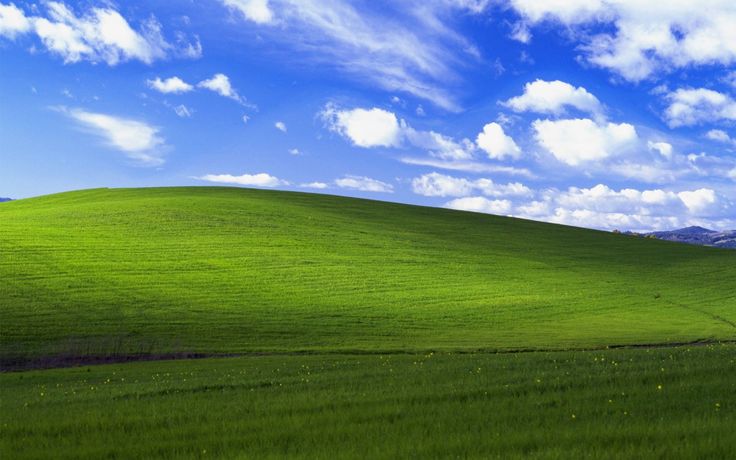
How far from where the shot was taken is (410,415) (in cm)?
890

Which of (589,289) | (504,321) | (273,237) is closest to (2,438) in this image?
(504,321)

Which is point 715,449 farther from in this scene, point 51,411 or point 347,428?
point 51,411

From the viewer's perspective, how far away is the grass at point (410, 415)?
279 inches

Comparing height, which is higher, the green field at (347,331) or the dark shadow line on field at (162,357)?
the green field at (347,331)

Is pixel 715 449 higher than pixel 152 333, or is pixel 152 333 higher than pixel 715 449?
pixel 715 449

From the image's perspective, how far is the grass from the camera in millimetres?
7077

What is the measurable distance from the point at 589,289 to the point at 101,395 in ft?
130

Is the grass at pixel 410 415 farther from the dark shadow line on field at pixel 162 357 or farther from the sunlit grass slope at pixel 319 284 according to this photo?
the sunlit grass slope at pixel 319 284

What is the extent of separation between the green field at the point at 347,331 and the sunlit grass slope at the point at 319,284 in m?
0.24

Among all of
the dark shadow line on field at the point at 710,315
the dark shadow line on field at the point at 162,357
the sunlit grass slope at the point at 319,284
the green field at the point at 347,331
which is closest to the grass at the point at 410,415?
the green field at the point at 347,331

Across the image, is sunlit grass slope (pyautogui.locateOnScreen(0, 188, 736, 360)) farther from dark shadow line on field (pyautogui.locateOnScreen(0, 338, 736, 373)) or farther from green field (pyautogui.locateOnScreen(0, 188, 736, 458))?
dark shadow line on field (pyautogui.locateOnScreen(0, 338, 736, 373))

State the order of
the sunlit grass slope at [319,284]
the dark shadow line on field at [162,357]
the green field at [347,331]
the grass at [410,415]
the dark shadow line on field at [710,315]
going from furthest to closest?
the dark shadow line on field at [710,315], the sunlit grass slope at [319,284], the dark shadow line on field at [162,357], the green field at [347,331], the grass at [410,415]

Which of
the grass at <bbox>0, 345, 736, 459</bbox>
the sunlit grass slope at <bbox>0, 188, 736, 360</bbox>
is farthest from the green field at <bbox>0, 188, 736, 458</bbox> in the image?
the sunlit grass slope at <bbox>0, 188, 736, 360</bbox>

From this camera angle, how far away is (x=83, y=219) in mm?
57500
